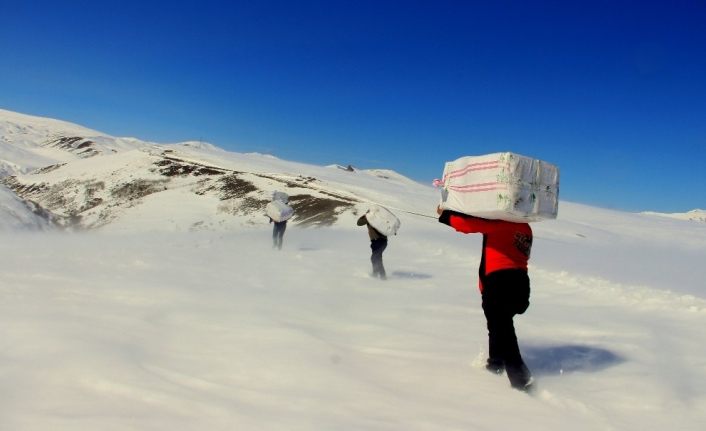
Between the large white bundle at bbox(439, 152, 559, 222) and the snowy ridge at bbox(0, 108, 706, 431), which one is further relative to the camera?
the large white bundle at bbox(439, 152, 559, 222)

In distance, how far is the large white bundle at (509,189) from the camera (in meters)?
4.56

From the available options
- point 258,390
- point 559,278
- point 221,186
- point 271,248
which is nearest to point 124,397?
point 258,390

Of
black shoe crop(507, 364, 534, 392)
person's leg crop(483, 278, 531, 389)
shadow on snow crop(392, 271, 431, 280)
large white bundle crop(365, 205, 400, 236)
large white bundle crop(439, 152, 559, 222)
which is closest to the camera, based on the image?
black shoe crop(507, 364, 534, 392)

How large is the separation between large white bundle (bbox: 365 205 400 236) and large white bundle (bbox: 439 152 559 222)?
670 centimetres

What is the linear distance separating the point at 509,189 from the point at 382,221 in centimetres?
740

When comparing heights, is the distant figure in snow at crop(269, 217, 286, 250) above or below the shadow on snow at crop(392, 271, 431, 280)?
above

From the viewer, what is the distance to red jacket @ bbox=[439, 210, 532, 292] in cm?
470

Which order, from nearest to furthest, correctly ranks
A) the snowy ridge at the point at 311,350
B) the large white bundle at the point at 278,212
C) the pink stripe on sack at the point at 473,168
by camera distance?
1. the snowy ridge at the point at 311,350
2. the pink stripe on sack at the point at 473,168
3. the large white bundle at the point at 278,212

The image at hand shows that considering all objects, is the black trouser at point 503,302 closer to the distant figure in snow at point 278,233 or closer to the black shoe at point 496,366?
the black shoe at point 496,366

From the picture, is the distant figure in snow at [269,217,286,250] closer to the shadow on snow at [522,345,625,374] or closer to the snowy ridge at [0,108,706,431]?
the snowy ridge at [0,108,706,431]

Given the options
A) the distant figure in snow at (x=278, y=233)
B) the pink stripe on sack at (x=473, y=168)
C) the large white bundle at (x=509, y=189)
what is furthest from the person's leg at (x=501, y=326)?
the distant figure in snow at (x=278, y=233)

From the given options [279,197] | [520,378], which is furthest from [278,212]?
[520,378]

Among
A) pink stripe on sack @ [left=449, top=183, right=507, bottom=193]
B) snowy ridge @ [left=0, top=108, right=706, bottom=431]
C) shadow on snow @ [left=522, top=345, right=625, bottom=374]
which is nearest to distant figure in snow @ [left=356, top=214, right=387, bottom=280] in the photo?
snowy ridge @ [left=0, top=108, right=706, bottom=431]

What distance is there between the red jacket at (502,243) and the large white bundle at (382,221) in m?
6.86
